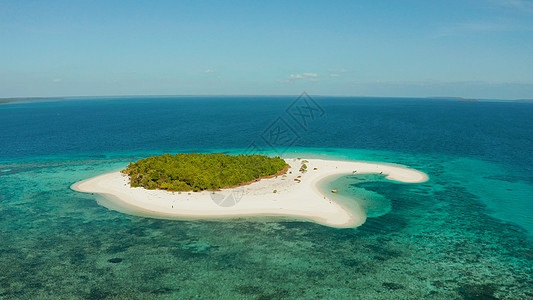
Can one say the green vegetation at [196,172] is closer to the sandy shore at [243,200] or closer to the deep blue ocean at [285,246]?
the sandy shore at [243,200]

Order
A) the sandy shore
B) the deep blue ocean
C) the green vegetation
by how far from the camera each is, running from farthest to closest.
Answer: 1. the green vegetation
2. the sandy shore
3. the deep blue ocean

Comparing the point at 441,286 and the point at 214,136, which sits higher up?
the point at 214,136

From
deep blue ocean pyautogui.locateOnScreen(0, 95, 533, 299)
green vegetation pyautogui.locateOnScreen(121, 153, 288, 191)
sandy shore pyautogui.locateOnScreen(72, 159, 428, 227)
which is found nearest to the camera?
deep blue ocean pyautogui.locateOnScreen(0, 95, 533, 299)

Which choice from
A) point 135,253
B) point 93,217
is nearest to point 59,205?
point 93,217

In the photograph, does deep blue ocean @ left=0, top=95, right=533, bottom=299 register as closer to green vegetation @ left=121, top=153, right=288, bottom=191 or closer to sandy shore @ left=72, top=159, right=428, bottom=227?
sandy shore @ left=72, top=159, right=428, bottom=227

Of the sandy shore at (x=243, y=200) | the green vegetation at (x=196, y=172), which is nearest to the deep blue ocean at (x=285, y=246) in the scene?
the sandy shore at (x=243, y=200)

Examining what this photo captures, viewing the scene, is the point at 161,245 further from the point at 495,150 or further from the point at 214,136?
the point at 495,150

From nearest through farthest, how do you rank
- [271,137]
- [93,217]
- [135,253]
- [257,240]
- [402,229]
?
[135,253]
[257,240]
[402,229]
[93,217]
[271,137]

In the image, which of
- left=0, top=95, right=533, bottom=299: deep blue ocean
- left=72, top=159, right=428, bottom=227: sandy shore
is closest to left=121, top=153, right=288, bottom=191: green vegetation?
left=72, top=159, right=428, bottom=227: sandy shore
